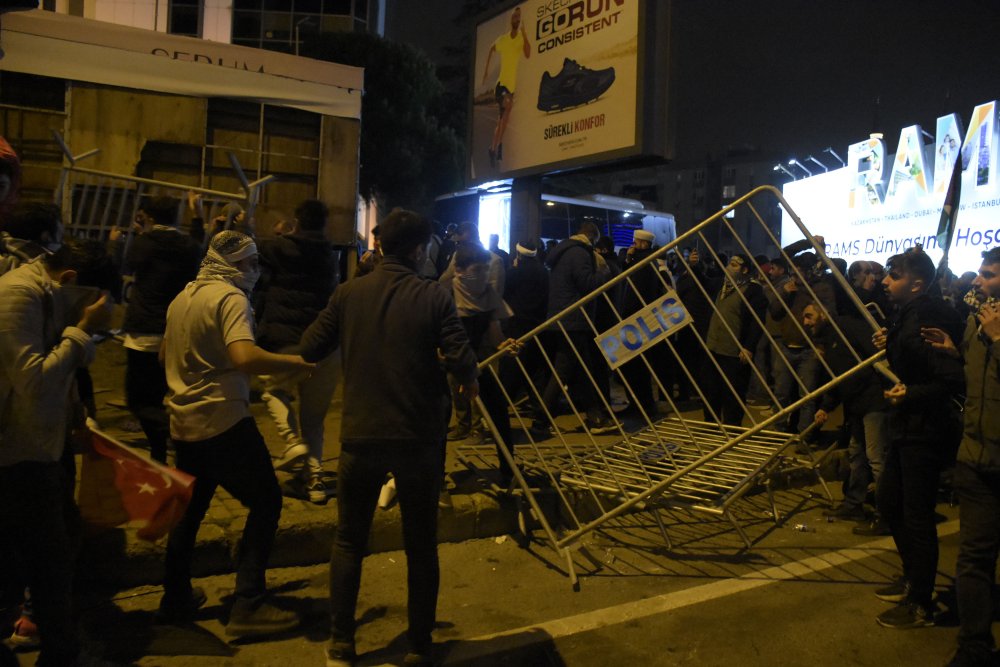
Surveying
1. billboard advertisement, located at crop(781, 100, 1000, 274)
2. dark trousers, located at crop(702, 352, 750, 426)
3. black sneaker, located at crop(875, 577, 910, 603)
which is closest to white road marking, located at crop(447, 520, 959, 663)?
black sneaker, located at crop(875, 577, 910, 603)

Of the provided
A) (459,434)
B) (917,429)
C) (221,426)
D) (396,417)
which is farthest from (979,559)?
(459,434)

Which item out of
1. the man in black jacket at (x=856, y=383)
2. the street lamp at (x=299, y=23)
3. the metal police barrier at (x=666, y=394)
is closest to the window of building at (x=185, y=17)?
the street lamp at (x=299, y=23)

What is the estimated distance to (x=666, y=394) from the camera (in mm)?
5453

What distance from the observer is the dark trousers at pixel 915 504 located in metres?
3.96

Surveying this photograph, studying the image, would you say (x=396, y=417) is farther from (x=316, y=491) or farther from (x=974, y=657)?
(x=974, y=657)

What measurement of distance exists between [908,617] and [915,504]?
592 millimetres

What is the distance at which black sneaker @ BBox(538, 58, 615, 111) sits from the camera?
A: 9062 millimetres

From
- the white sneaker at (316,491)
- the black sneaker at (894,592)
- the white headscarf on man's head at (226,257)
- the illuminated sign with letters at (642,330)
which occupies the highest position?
the white headscarf on man's head at (226,257)

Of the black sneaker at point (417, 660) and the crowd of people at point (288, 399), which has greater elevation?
the crowd of people at point (288, 399)

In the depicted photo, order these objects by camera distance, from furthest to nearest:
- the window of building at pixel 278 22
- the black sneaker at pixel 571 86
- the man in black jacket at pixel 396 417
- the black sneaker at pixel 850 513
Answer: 1. the window of building at pixel 278 22
2. the black sneaker at pixel 571 86
3. the black sneaker at pixel 850 513
4. the man in black jacket at pixel 396 417

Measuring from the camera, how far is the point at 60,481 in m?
3.08

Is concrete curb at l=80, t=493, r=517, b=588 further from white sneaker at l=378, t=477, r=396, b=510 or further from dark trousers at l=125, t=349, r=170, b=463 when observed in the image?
white sneaker at l=378, t=477, r=396, b=510

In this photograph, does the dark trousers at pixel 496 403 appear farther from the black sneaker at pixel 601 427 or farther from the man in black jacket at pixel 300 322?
the black sneaker at pixel 601 427

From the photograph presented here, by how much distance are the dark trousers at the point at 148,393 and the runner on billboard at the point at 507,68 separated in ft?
21.6
